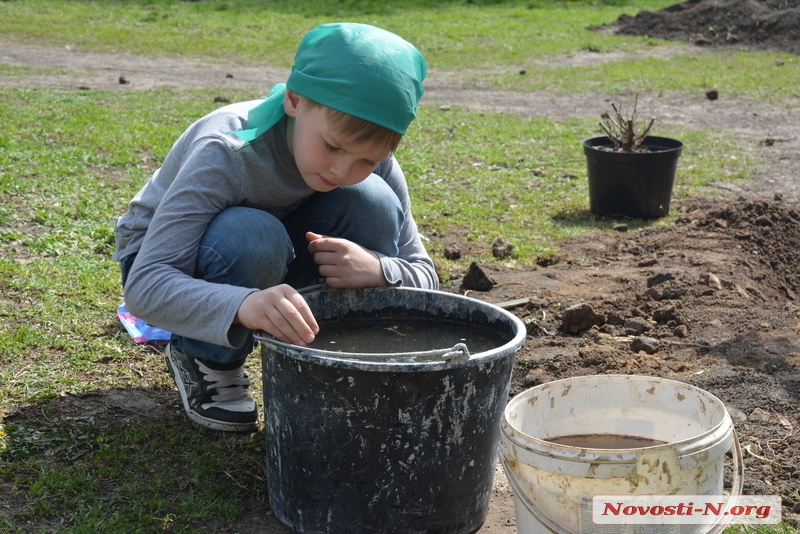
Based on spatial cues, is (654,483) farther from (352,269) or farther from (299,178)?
(299,178)

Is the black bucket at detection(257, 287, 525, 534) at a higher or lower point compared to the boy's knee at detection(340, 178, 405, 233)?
lower

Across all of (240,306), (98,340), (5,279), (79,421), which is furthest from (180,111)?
(240,306)

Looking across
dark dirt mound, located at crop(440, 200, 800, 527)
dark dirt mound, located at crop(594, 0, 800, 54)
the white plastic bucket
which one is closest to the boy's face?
the white plastic bucket

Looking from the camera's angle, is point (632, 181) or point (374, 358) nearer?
point (374, 358)

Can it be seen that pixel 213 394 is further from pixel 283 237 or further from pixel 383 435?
pixel 383 435

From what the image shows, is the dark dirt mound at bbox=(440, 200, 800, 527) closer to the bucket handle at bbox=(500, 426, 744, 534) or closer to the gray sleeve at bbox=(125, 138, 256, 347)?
the bucket handle at bbox=(500, 426, 744, 534)

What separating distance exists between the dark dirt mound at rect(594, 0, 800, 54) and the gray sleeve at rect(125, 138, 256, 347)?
14243 millimetres

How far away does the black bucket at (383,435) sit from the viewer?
1.91 metres

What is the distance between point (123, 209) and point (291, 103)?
2769mm

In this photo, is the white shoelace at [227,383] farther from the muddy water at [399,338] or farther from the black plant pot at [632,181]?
the black plant pot at [632,181]

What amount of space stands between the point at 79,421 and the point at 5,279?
1.24 metres

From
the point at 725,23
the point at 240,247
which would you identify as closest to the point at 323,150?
the point at 240,247

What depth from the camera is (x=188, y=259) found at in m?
2.25

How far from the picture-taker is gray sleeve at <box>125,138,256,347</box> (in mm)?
2098
